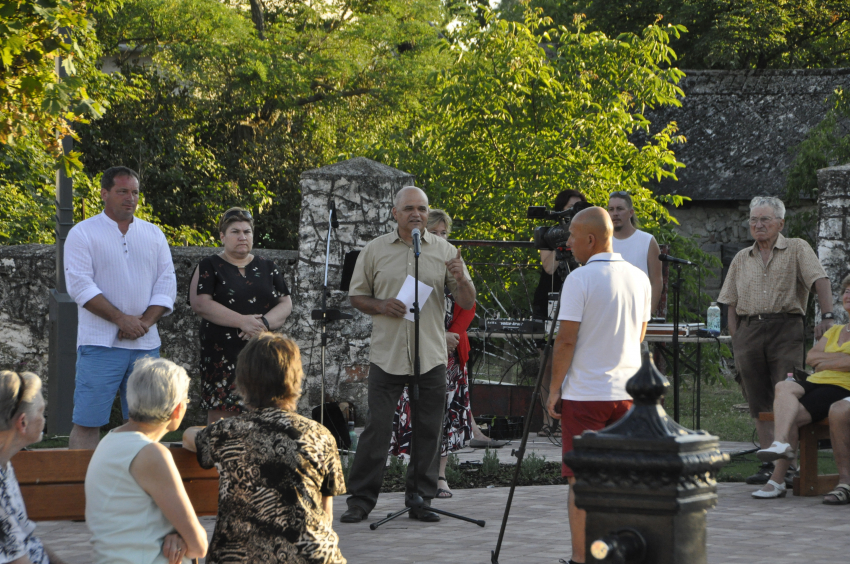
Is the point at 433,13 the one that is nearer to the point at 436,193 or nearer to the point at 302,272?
the point at 436,193

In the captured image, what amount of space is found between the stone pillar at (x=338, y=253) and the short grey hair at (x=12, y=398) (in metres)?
5.30

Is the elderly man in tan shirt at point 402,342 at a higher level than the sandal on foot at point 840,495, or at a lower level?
higher

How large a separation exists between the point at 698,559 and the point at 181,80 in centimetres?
1968

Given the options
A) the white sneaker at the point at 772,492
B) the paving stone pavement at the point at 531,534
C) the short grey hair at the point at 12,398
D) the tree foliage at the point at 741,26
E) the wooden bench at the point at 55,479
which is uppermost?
the tree foliage at the point at 741,26

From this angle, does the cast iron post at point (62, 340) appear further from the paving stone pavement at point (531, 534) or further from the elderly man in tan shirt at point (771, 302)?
the elderly man in tan shirt at point (771, 302)

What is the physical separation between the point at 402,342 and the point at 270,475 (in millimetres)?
2420

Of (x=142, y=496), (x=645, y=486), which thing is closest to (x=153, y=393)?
(x=142, y=496)

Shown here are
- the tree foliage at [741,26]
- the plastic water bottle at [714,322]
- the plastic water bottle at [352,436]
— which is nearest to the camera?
the plastic water bottle at [714,322]

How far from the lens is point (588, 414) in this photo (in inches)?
168

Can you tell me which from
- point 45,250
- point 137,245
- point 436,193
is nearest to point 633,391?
point 137,245

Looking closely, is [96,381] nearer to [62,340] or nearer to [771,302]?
[62,340]

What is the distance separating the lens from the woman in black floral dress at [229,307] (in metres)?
5.86

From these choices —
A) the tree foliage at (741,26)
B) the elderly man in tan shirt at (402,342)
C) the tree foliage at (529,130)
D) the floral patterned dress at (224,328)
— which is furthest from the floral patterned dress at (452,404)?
the tree foliage at (741,26)

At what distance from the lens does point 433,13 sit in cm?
2375
